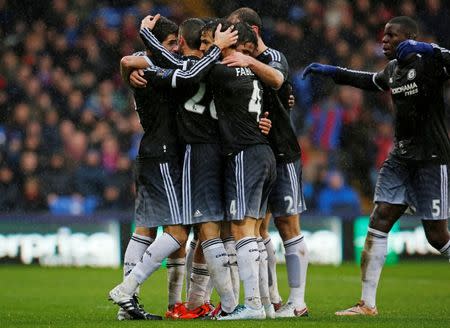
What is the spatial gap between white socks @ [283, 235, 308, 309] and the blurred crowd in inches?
309

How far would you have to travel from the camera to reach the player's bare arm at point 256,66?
809 cm

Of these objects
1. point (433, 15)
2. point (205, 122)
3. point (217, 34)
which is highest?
point (433, 15)

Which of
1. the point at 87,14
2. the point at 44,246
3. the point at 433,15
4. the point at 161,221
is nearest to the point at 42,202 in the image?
the point at 44,246

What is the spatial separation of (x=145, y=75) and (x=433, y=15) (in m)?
11.8

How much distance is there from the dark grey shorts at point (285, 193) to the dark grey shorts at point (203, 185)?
621 millimetres

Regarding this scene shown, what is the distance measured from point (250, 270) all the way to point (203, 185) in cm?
71

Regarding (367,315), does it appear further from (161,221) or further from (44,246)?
(44,246)

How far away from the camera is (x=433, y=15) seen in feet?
62.8

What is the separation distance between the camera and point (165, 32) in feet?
27.9

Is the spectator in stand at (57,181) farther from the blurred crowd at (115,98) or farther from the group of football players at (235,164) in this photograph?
the group of football players at (235,164)

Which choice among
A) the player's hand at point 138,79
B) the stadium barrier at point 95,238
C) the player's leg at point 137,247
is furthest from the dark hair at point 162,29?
the stadium barrier at point 95,238

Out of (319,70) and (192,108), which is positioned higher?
(319,70)

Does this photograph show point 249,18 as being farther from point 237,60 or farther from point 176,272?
point 176,272

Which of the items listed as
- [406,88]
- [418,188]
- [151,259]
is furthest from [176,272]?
[406,88]
